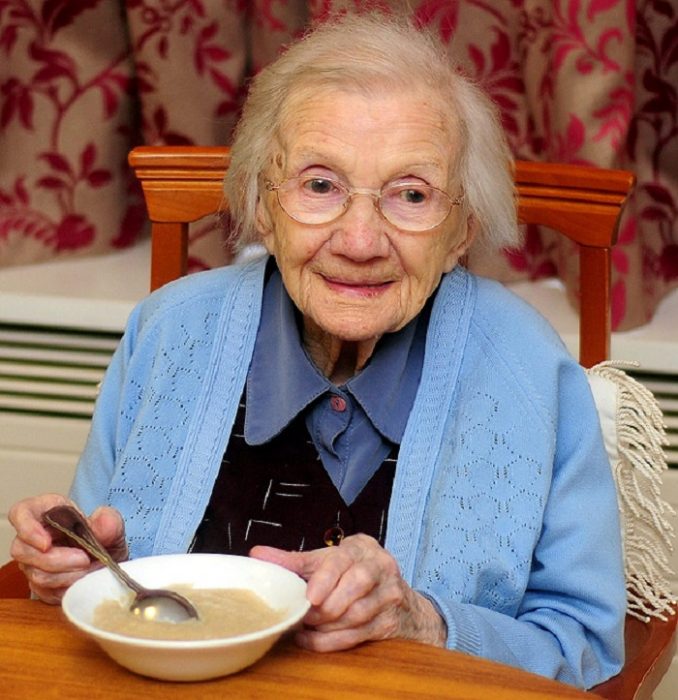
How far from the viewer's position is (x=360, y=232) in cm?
150

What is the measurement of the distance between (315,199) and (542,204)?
0.39 meters

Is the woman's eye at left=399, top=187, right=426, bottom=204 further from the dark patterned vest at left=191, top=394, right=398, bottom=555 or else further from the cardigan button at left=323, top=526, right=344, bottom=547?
the cardigan button at left=323, top=526, right=344, bottom=547

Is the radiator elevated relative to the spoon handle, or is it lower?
lower

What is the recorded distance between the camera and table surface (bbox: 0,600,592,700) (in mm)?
1033

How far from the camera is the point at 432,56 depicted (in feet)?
5.25

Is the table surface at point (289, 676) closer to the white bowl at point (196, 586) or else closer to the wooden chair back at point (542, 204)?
the white bowl at point (196, 586)

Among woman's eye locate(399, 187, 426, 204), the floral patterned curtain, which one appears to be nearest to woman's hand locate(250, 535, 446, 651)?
woman's eye locate(399, 187, 426, 204)

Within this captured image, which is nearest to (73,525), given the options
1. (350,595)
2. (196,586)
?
(196,586)

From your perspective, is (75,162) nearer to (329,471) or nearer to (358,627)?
(329,471)

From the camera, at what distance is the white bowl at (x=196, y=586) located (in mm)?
1007

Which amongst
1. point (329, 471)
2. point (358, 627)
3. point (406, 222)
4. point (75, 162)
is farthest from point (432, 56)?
point (75, 162)

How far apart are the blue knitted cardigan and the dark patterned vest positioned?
44mm

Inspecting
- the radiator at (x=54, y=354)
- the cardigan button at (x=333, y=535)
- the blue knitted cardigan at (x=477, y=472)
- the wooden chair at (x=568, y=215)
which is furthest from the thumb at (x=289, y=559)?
the radiator at (x=54, y=354)

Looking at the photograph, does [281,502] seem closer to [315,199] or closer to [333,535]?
[333,535]
